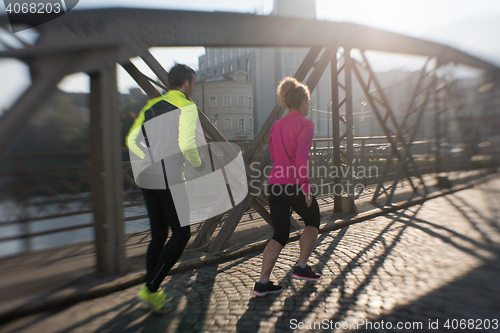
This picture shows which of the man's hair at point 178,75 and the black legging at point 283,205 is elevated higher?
the man's hair at point 178,75

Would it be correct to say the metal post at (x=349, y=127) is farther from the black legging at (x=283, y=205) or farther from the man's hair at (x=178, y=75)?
the man's hair at (x=178, y=75)

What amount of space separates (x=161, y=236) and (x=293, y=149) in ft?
4.32

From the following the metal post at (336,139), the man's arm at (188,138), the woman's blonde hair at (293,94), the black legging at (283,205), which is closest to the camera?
the man's arm at (188,138)

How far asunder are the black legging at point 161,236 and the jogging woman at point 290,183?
2.57 ft

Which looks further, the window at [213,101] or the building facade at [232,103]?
the window at [213,101]

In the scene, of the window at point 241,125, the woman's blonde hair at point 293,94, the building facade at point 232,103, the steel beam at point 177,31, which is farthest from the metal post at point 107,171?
the window at point 241,125

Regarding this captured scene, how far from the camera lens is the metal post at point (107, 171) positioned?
3.33 metres

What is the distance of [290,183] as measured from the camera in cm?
316

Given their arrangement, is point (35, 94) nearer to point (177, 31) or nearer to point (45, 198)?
point (177, 31)

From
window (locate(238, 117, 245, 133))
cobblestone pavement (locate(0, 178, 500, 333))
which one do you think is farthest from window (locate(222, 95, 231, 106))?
cobblestone pavement (locate(0, 178, 500, 333))

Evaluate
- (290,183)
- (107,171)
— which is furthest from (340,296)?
(107,171)

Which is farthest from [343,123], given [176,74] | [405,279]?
[176,74]

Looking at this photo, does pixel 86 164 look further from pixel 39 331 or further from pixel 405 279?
pixel 405 279

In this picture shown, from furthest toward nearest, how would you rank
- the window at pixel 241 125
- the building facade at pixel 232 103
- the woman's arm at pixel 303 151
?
the window at pixel 241 125, the building facade at pixel 232 103, the woman's arm at pixel 303 151
